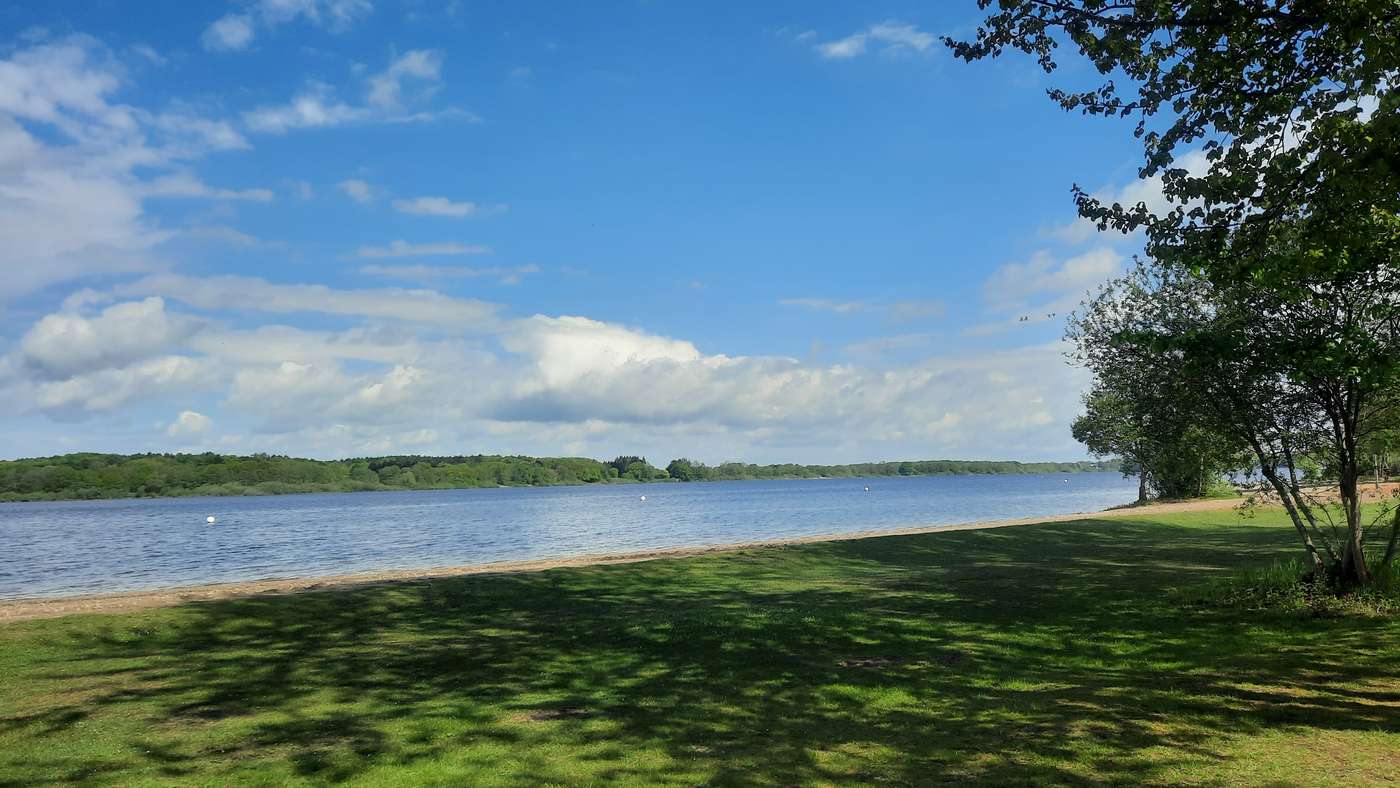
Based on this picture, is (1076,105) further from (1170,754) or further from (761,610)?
(761,610)

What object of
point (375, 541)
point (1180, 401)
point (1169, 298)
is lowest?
point (375, 541)

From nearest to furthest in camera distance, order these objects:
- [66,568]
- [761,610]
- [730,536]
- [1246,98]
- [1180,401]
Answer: [1246,98] → [1180,401] → [761,610] → [66,568] → [730,536]

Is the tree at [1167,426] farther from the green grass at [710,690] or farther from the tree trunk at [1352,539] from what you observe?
the green grass at [710,690]

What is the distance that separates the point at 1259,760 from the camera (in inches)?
307

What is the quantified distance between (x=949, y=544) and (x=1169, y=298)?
16.9m

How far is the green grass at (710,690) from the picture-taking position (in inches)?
316

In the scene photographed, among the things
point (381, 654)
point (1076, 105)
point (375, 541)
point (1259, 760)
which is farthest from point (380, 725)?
point (375, 541)

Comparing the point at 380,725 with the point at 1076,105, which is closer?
the point at 380,725

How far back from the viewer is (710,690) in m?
10.9

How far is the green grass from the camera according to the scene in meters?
8.04

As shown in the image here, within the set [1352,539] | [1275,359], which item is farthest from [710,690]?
[1352,539]

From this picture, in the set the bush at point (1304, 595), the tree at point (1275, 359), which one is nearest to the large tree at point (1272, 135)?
the tree at point (1275, 359)

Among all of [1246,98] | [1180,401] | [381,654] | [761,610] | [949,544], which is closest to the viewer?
[1246,98]

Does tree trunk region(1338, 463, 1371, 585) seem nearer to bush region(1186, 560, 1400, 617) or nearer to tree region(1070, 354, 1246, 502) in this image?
bush region(1186, 560, 1400, 617)
